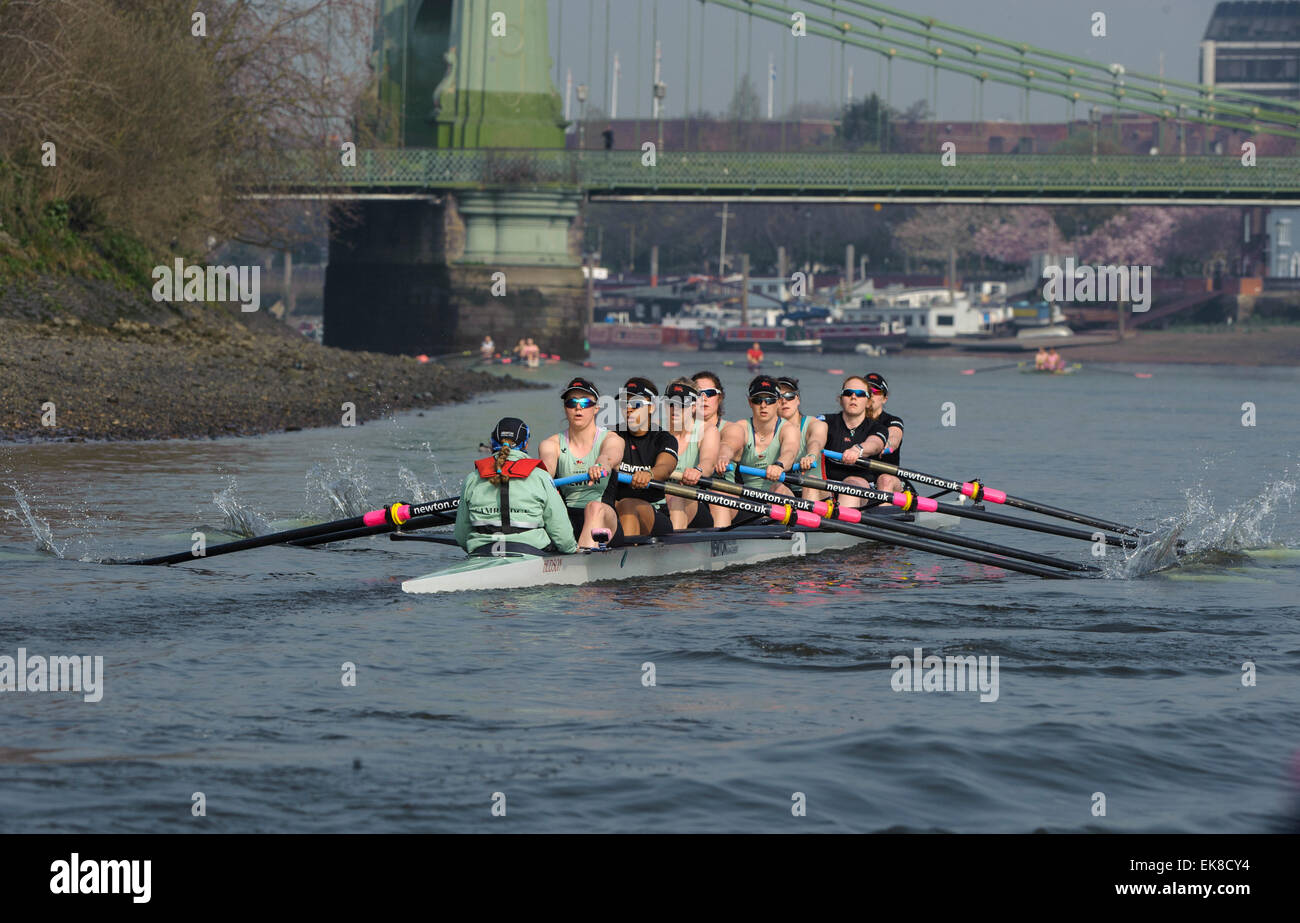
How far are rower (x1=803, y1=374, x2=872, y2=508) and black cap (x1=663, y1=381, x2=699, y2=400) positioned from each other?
8.06 feet

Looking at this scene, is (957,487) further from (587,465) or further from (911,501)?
(587,465)

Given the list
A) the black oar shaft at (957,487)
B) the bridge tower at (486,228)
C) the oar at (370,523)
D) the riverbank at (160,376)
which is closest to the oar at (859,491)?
the black oar shaft at (957,487)

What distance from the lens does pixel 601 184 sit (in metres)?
65.3

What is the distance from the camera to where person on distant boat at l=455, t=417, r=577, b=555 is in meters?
12.5

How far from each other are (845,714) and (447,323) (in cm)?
5634

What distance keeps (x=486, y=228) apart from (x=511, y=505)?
53450 mm

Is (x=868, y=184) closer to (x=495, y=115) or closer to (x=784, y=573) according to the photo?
(x=495, y=115)

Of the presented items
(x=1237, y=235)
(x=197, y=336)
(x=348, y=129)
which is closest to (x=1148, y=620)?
(x=197, y=336)

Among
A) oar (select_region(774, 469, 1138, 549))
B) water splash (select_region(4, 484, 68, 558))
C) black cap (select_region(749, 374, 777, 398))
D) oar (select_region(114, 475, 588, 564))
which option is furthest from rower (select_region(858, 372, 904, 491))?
water splash (select_region(4, 484, 68, 558))

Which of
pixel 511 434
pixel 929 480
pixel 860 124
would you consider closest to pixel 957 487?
pixel 929 480

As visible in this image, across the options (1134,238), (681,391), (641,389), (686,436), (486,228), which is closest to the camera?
(641,389)
